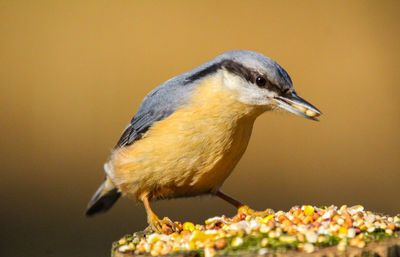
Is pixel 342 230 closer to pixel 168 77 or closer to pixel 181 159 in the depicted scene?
pixel 181 159

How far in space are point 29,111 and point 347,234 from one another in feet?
13.9

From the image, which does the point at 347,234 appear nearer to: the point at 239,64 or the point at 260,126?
the point at 239,64

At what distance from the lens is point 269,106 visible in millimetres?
2619

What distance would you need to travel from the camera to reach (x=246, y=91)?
265cm

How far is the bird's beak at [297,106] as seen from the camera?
8.17ft

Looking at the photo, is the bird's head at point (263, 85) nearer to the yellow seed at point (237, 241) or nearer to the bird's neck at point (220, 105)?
the bird's neck at point (220, 105)

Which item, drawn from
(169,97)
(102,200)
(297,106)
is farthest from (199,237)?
(102,200)

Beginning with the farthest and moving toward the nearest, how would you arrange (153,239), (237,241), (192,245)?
(153,239), (192,245), (237,241)

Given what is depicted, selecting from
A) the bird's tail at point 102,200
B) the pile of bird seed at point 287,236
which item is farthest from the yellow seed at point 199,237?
the bird's tail at point 102,200

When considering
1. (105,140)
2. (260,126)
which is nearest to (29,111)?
(105,140)

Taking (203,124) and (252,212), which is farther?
(252,212)

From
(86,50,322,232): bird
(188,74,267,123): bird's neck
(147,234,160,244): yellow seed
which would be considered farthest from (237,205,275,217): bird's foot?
(147,234,160,244): yellow seed

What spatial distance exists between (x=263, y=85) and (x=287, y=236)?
2.87 feet

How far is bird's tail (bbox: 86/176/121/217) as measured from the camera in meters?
3.38
